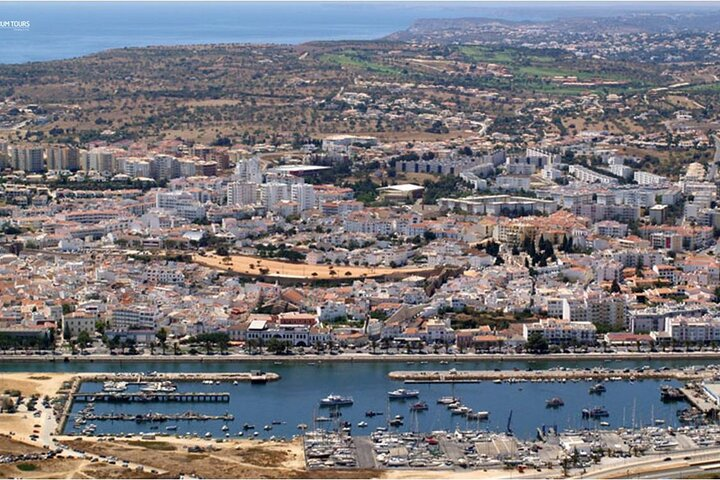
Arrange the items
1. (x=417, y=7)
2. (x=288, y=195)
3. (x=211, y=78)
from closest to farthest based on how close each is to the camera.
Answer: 1. (x=288, y=195)
2. (x=211, y=78)
3. (x=417, y=7)

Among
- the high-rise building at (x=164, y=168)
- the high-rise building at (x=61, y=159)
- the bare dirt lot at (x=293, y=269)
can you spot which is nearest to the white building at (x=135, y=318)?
the bare dirt lot at (x=293, y=269)

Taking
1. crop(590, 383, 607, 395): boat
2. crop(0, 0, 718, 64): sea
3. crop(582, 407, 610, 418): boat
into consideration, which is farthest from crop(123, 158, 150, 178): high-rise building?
crop(0, 0, 718, 64): sea

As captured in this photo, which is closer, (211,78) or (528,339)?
(528,339)

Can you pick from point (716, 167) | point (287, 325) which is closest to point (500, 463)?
point (287, 325)

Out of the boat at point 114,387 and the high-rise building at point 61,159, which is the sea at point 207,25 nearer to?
the high-rise building at point 61,159

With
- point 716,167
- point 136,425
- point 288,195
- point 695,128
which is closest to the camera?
point 136,425

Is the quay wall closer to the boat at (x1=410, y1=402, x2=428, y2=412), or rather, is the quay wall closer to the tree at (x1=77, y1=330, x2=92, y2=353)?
the boat at (x1=410, y1=402, x2=428, y2=412)

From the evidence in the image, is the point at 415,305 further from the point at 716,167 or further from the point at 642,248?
the point at 716,167
